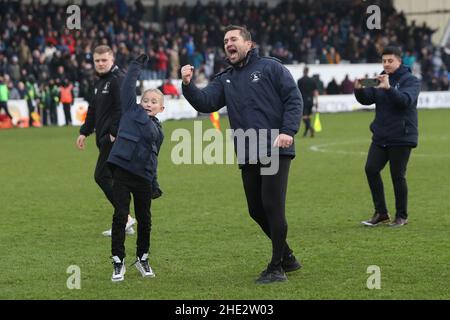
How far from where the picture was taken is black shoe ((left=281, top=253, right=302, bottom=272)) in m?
9.06

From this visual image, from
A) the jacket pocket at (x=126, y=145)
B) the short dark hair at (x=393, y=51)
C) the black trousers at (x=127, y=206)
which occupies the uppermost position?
the short dark hair at (x=393, y=51)

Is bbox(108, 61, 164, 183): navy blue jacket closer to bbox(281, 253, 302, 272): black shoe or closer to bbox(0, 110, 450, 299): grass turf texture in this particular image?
bbox(0, 110, 450, 299): grass turf texture

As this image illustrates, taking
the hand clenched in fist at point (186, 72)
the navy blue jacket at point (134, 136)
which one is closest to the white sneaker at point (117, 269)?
the navy blue jacket at point (134, 136)

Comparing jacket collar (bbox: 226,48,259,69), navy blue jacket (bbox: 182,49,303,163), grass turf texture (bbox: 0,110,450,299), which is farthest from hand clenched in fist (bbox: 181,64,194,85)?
grass turf texture (bbox: 0,110,450,299)

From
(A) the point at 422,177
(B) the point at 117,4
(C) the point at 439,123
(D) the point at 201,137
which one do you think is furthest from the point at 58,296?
(B) the point at 117,4

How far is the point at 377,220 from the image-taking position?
12219 millimetres

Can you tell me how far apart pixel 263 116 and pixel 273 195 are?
0.69 m

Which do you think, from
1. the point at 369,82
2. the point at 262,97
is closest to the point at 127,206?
the point at 262,97

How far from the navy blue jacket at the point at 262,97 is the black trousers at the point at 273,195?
0.73ft

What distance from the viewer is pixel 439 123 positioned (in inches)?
1337

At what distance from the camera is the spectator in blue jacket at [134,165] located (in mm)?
8805

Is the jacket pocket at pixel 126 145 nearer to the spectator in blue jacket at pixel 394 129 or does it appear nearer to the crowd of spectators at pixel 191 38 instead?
the spectator in blue jacket at pixel 394 129

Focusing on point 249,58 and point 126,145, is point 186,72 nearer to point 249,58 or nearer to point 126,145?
point 249,58
